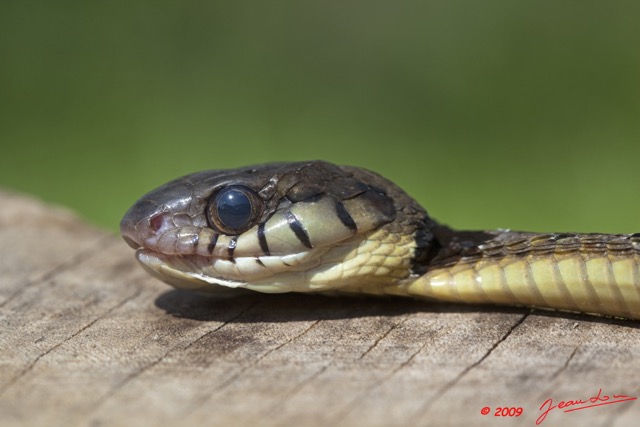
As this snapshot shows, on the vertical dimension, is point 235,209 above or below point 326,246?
above

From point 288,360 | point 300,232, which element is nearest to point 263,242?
point 300,232

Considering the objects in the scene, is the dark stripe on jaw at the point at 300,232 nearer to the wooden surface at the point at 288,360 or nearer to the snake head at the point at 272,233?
the snake head at the point at 272,233

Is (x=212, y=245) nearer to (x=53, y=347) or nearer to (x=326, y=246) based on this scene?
(x=326, y=246)

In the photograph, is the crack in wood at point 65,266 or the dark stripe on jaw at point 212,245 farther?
the crack in wood at point 65,266

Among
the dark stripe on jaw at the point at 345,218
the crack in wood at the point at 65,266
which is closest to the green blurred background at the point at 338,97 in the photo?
the crack in wood at the point at 65,266

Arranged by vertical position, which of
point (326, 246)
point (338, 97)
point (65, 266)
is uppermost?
point (326, 246)

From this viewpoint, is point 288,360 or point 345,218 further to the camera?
point 345,218

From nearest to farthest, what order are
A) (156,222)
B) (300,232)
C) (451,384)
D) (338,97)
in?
(451,384) → (300,232) → (156,222) → (338,97)
